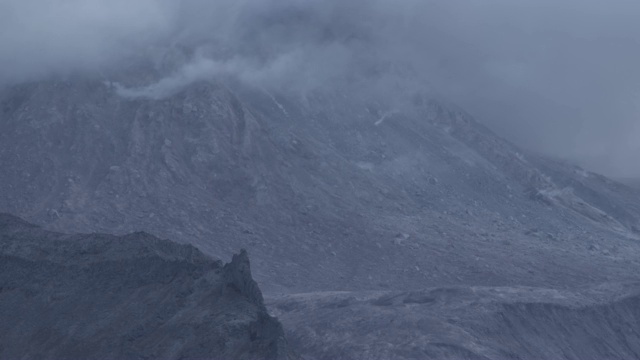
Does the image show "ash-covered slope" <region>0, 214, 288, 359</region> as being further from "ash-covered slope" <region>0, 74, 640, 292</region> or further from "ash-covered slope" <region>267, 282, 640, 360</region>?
"ash-covered slope" <region>0, 74, 640, 292</region>

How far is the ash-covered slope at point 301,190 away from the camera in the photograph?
63.2 metres

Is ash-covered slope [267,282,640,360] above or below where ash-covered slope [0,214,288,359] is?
below

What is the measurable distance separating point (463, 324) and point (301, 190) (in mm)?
22904

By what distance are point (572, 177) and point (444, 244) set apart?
27.6 metres

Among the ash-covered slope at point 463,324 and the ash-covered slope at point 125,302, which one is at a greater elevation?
the ash-covered slope at point 125,302

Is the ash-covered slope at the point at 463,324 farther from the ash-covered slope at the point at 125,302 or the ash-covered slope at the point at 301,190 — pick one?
the ash-covered slope at the point at 125,302

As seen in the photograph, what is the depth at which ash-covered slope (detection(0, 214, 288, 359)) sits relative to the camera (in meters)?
36.9

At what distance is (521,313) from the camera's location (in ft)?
170

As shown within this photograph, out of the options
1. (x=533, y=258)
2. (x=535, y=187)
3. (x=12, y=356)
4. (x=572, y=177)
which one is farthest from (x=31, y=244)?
(x=572, y=177)

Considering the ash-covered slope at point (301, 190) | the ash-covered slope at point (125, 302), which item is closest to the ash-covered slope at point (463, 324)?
the ash-covered slope at point (301, 190)

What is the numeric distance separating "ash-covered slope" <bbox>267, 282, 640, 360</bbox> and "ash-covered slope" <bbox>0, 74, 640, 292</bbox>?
6.58 m

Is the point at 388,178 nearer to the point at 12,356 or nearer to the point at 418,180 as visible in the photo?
the point at 418,180

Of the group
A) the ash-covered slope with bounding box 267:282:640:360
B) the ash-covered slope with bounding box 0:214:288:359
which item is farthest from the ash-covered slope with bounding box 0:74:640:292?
the ash-covered slope with bounding box 0:214:288:359

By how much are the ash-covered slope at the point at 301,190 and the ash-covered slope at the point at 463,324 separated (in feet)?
21.6
